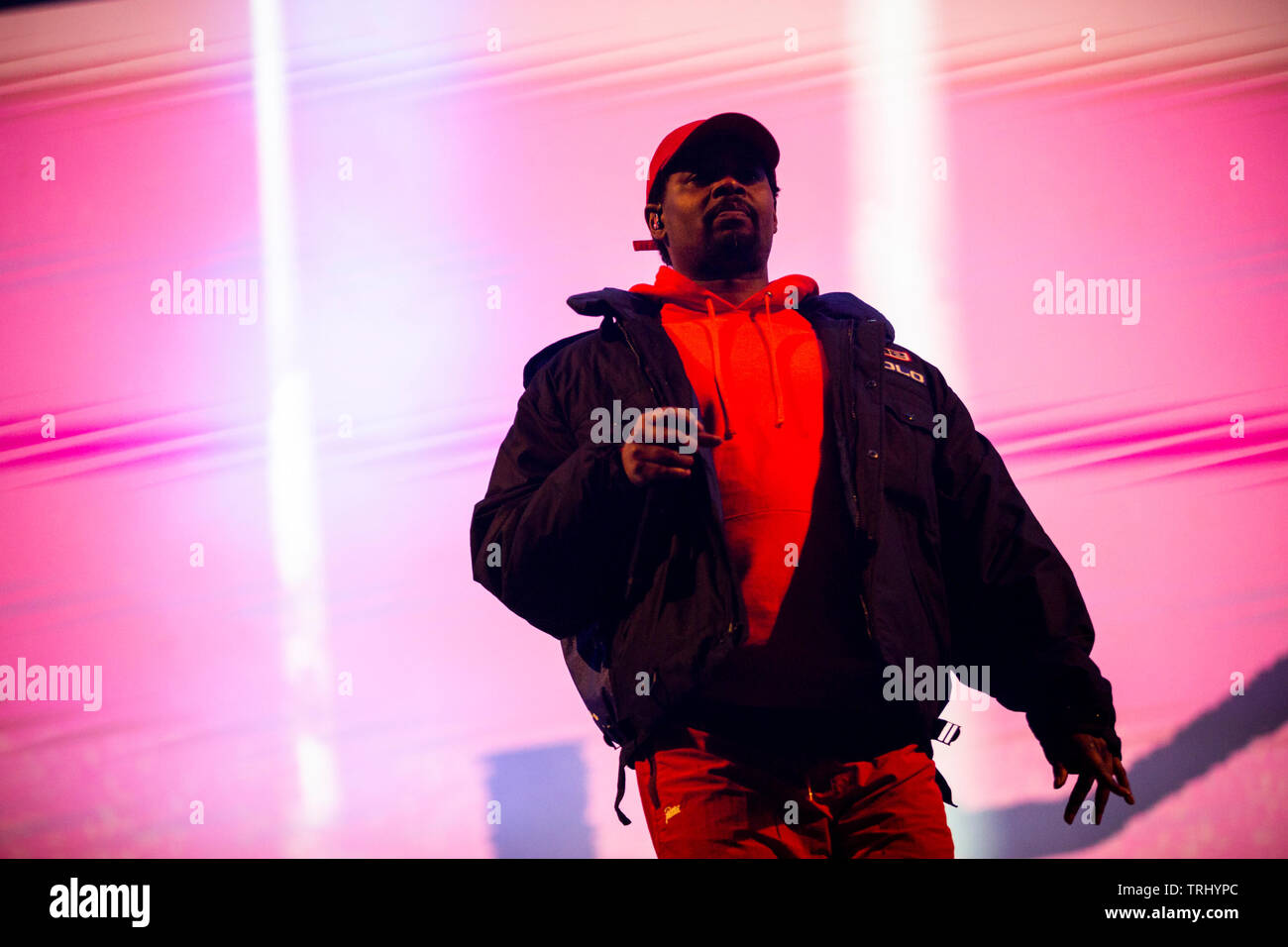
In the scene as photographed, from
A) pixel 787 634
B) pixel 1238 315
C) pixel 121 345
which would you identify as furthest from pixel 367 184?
pixel 1238 315

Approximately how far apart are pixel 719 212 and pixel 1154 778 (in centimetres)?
127

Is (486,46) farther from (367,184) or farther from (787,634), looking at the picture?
(787,634)

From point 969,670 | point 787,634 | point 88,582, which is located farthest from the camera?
point 88,582

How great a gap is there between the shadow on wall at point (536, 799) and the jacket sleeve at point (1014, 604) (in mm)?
745

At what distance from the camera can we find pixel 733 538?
68.9 inches

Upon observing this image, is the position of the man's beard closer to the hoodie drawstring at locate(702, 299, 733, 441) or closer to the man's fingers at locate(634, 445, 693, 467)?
the hoodie drawstring at locate(702, 299, 733, 441)

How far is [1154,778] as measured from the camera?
87.8 inches

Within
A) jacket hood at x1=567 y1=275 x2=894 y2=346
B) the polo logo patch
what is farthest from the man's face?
the polo logo patch

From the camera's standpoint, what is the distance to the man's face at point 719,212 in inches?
77.9

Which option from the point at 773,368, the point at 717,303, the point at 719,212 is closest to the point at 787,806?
the point at 773,368

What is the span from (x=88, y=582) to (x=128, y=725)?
0.29m

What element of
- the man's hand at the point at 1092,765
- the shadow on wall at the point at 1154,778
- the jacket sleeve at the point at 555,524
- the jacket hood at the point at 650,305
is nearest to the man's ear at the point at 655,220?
the jacket hood at the point at 650,305

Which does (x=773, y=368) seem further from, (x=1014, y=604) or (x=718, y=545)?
(x=1014, y=604)

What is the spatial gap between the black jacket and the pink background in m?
0.42
